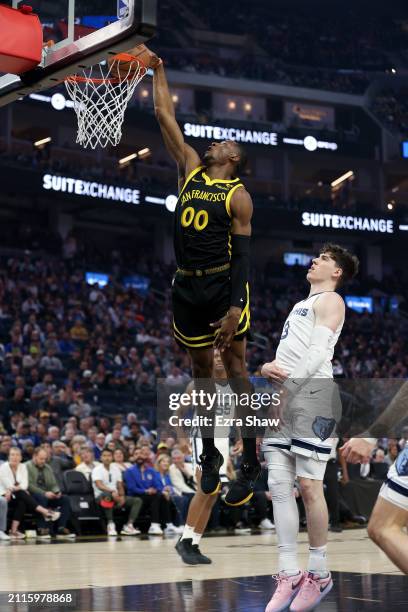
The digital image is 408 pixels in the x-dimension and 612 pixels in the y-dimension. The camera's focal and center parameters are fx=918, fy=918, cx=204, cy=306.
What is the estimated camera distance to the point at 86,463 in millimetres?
14344

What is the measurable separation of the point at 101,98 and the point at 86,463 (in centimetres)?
831

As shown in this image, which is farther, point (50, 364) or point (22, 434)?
point (50, 364)

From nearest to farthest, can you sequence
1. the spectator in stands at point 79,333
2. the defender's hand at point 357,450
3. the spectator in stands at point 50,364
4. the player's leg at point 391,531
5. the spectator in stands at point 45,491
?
the player's leg at point 391,531, the defender's hand at point 357,450, the spectator in stands at point 45,491, the spectator in stands at point 50,364, the spectator in stands at point 79,333

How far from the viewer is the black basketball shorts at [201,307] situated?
A: 20.6 ft

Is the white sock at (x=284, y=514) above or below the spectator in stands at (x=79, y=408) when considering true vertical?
below

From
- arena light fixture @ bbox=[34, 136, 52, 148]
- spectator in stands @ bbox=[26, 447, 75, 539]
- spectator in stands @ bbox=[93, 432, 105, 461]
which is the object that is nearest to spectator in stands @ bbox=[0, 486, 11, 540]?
spectator in stands @ bbox=[26, 447, 75, 539]

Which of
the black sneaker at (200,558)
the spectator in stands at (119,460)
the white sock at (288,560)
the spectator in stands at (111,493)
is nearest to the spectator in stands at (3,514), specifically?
the spectator in stands at (111,493)

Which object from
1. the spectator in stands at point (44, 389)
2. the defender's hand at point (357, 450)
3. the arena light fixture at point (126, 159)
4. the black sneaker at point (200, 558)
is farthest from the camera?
the arena light fixture at point (126, 159)

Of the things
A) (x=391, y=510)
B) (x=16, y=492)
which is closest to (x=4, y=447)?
(x=16, y=492)

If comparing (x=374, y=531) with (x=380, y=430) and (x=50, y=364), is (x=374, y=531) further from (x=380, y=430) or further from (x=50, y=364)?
(x=50, y=364)

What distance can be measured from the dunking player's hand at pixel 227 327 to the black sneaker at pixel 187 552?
3.58 m

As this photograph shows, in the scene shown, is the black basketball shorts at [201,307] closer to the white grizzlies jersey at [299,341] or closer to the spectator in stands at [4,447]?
the white grizzlies jersey at [299,341]

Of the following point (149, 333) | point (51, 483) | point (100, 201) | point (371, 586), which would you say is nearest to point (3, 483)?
point (51, 483)

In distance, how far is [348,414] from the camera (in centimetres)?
1233
